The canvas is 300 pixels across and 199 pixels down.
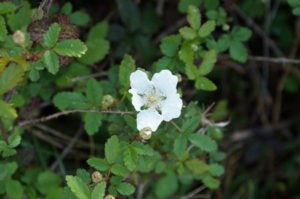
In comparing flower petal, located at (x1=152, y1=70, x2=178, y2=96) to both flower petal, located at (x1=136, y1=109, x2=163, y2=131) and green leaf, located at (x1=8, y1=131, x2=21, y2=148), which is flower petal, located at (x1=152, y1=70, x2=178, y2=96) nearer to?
flower petal, located at (x1=136, y1=109, x2=163, y2=131)

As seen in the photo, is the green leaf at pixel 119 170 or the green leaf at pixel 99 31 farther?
the green leaf at pixel 99 31

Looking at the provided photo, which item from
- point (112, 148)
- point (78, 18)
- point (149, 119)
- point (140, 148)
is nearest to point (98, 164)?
point (112, 148)

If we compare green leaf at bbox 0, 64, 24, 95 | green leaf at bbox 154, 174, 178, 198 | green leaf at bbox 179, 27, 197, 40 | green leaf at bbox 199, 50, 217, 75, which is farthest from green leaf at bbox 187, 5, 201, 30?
green leaf at bbox 154, 174, 178, 198

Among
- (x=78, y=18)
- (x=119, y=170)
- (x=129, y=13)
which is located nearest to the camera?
(x=119, y=170)

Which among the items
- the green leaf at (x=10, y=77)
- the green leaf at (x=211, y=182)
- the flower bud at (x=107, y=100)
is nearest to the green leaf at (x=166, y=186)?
the green leaf at (x=211, y=182)

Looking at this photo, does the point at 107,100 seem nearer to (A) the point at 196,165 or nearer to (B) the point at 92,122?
(B) the point at 92,122

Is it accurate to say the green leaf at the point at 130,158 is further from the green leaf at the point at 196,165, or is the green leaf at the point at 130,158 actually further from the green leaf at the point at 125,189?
the green leaf at the point at 196,165
